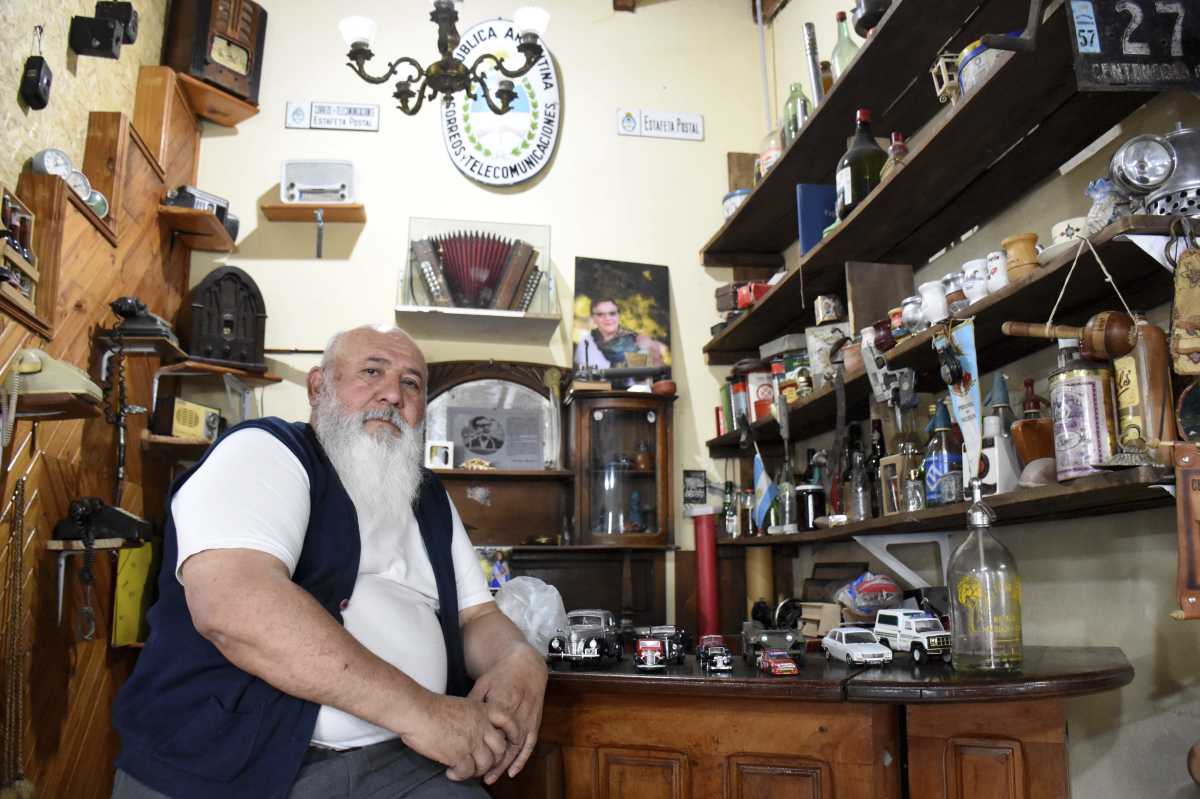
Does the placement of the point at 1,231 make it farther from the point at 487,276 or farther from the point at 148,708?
the point at 487,276

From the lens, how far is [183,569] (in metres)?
1.63

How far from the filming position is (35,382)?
8.00 ft

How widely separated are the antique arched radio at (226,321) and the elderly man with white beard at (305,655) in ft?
6.09

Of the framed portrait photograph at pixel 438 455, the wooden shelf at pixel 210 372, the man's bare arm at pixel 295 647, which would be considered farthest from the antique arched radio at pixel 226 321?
the man's bare arm at pixel 295 647

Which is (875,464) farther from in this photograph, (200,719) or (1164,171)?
(200,719)

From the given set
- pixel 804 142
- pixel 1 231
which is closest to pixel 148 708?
pixel 1 231

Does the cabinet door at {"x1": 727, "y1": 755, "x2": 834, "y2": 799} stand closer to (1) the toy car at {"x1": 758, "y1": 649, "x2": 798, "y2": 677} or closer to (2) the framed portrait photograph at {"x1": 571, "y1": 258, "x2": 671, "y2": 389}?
(1) the toy car at {"x1": 758, "y1": 649, "x2": 798, "y2": 677}

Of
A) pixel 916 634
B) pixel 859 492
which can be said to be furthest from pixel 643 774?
pixel 859 492

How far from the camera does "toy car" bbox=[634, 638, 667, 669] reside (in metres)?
2.21

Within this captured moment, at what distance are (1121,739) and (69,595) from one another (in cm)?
307

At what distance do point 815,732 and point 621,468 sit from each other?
201 centimetres

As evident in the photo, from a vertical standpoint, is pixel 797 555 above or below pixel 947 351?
below

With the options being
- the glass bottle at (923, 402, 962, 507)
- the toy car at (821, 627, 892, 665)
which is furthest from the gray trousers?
the glass bottle at (923, 402, 962, 507)

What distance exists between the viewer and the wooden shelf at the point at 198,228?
3.66 meters
